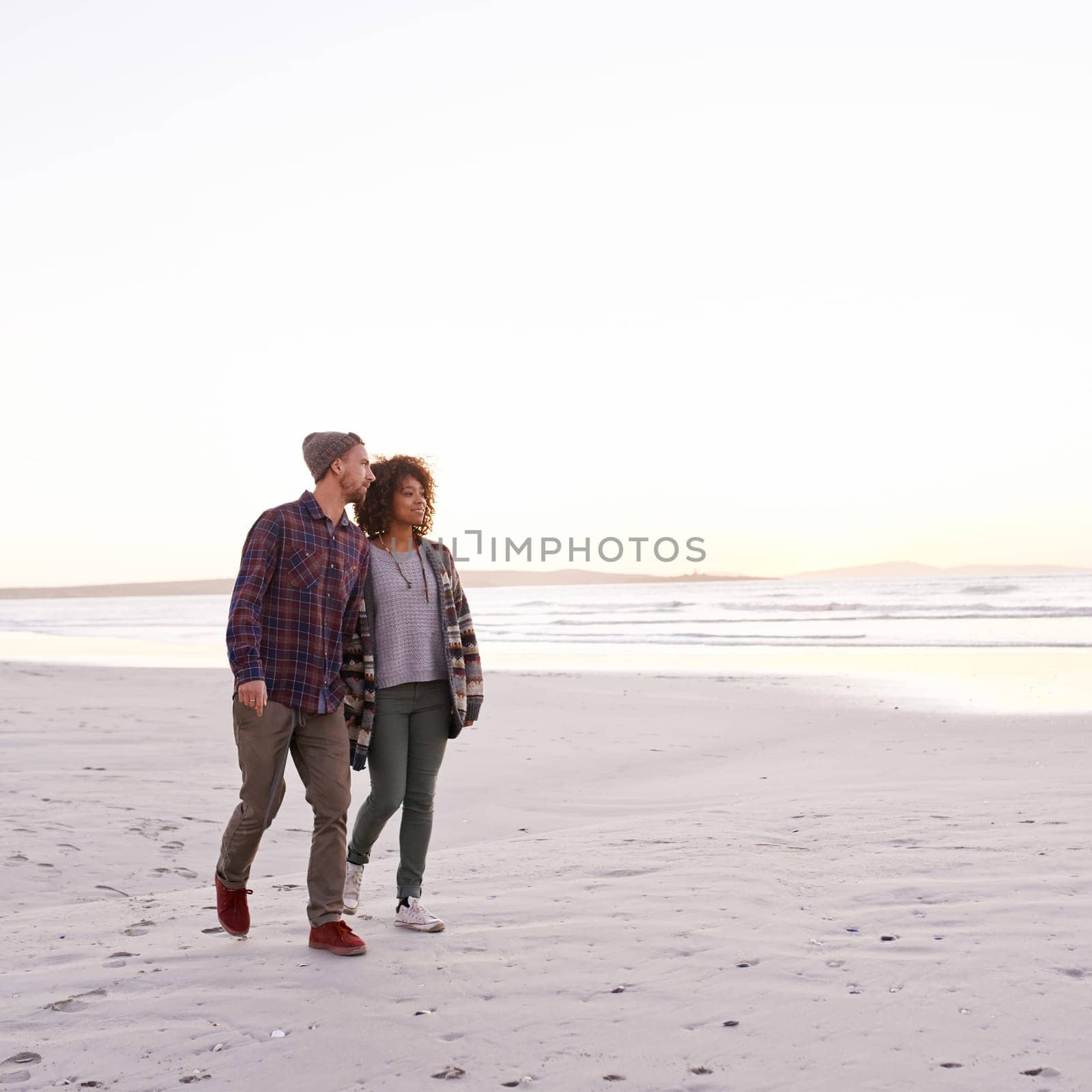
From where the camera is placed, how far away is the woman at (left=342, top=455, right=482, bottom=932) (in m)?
4.18

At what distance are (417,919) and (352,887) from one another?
322 mm

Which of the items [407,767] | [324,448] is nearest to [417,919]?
[407,767]

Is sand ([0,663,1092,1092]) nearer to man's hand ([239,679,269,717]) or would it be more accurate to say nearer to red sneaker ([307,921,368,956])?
red sneaker ([307,921,368,956])

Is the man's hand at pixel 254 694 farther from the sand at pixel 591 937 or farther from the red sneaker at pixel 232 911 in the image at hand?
the sand at pixel 591 937

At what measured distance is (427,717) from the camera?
4.28 meters

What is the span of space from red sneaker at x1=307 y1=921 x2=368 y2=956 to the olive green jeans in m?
→ 0.41

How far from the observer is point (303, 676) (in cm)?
390

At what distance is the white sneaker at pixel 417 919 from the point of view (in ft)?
13.7

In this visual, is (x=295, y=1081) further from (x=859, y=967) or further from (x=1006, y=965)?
(x=1006, y=965)

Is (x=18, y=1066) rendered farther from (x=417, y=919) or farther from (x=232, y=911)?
(x=417, y=919)

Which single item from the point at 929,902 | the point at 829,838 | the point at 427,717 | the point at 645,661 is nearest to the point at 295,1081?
the point at 427,717

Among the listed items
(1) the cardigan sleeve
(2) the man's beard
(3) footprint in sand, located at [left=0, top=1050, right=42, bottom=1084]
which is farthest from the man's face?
(3) footprint in sand, located at [left=0, top=1050, right=42, bottom=1084]

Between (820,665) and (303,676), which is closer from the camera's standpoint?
(303,676)

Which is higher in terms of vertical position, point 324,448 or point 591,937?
point 324,448
